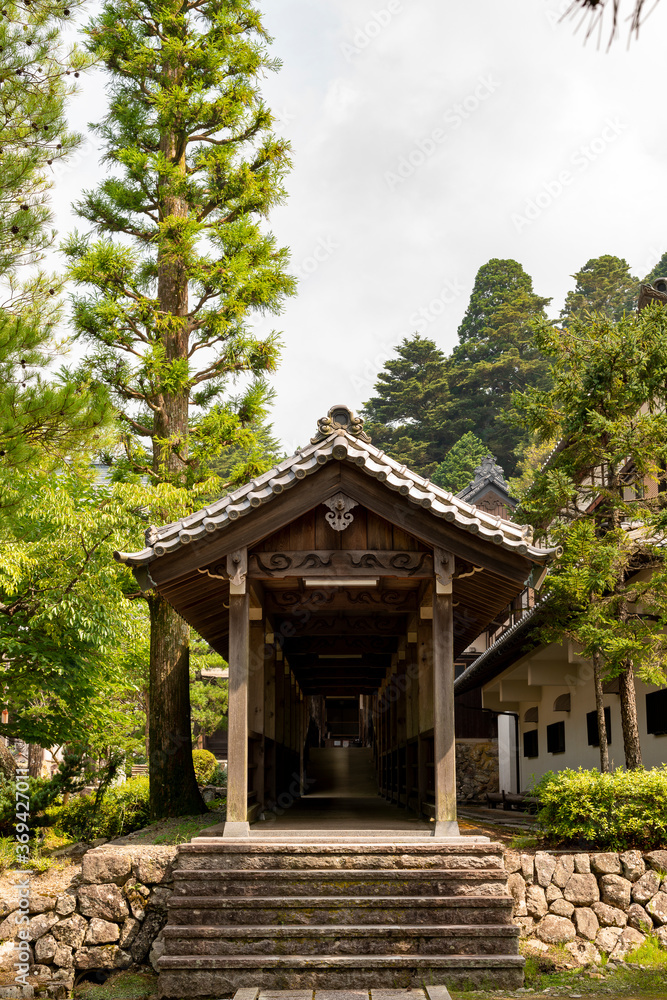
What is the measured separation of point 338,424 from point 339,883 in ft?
15.6

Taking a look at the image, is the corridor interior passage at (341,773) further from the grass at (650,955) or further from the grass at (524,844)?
the grass at (650,955)

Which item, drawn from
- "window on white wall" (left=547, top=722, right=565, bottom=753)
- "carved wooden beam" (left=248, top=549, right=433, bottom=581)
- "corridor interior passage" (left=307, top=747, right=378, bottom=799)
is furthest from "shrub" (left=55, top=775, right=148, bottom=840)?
"window on white wall" (left=547, top=722, right=565, bottom=753)

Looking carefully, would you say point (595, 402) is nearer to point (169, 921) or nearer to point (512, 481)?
point (169, 921)

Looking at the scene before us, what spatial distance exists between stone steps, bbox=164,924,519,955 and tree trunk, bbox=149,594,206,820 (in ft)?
18.8

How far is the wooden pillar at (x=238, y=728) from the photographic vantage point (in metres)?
9.41

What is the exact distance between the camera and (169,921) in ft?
27.9

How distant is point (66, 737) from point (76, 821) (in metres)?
2.17

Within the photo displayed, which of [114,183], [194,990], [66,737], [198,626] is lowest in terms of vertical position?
[194,990]

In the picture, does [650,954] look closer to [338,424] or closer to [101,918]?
[101,918]

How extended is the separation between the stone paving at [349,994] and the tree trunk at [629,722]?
18.9 feet

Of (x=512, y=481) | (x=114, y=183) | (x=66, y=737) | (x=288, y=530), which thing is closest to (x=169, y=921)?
(x=288, y=530)

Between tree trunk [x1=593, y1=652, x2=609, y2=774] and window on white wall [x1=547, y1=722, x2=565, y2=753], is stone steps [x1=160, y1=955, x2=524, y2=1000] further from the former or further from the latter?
window on white wall [x1=547, y1=722, x2=565, y2=753]

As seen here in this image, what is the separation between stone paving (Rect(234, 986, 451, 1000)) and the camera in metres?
7.39

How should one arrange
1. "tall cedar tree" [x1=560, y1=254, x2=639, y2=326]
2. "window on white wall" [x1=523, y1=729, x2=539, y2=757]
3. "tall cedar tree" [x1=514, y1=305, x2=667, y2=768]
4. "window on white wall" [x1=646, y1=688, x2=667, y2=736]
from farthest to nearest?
1. "tall cedar tree" [x1=560, y1=254, x2=639, y2=326]
2. "window on white wall" [x1=523, y1=729, x2=539, y2=757]
3. "window on white wall" [x1=646, y1=688, x2=667, y2=736]
4. "tall cedar tree" [x1=514, y1=305, x2=667, y2=768]
